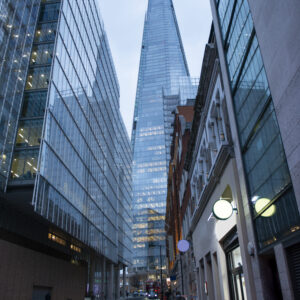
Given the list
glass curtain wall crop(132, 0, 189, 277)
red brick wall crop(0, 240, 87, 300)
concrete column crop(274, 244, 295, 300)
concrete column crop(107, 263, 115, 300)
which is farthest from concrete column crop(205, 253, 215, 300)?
glass curtain wall crop(132, 0, 189, 277)

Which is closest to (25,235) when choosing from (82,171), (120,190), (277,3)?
(82,171)

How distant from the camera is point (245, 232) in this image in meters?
12.5

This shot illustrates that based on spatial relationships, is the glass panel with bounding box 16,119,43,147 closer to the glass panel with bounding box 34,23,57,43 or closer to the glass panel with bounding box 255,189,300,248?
the glass panel with bounding box 34,23,57,43

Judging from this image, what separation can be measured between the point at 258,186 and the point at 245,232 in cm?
236

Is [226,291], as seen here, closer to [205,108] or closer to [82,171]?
[205,108]

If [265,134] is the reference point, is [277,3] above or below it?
above

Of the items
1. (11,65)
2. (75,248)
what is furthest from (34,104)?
(75,248)

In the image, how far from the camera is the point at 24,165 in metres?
29.8

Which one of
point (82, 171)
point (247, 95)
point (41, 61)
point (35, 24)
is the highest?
point (35, 24)

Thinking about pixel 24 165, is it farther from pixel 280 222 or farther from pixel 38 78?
pixel 280 222

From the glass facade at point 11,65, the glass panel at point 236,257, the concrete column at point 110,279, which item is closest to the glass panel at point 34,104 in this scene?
the glass facade at point 11,65

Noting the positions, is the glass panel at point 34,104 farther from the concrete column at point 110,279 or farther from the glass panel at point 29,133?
the concrete column at point 110,279

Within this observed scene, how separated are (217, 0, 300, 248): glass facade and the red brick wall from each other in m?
22.6

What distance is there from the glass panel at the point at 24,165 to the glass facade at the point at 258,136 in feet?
71.9
